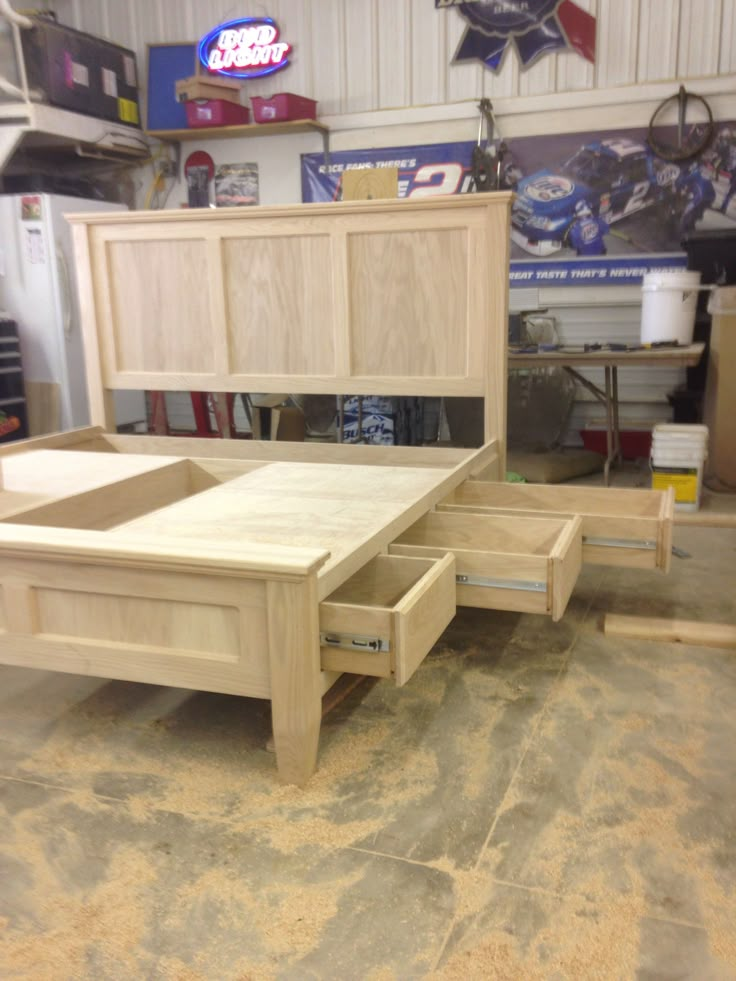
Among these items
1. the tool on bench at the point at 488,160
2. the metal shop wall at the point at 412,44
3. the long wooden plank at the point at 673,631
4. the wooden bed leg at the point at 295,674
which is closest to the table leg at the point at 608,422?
the tool on bench at the point at 488,160

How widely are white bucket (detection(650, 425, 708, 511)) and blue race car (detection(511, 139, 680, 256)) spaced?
183cm

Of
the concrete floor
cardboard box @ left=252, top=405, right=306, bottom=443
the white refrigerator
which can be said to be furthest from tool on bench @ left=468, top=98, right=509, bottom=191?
the concrete floor

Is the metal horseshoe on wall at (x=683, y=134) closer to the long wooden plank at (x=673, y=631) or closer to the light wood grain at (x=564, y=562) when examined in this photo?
the long wooden plank at (x=673, y=631)

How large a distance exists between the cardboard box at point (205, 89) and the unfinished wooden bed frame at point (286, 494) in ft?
8.74

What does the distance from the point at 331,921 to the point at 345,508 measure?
102 centimetres

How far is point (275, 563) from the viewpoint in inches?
58.1

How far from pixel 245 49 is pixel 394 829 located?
18.2 feet

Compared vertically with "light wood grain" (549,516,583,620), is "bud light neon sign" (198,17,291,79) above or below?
above

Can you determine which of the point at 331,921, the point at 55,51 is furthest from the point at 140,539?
the point at 55,51

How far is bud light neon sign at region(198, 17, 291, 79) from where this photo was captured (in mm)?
5559

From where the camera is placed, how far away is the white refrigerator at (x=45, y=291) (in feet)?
17.3

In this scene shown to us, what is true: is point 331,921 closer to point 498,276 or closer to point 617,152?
point 498,276

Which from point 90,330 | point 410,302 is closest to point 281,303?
point 410,302

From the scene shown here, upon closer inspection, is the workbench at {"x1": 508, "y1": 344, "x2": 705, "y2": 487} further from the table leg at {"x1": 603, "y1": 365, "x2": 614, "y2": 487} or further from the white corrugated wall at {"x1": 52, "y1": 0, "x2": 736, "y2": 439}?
the white corrugated wall at {"x1": 52, "y1": 0, "x2": 736, "y2": 439}
